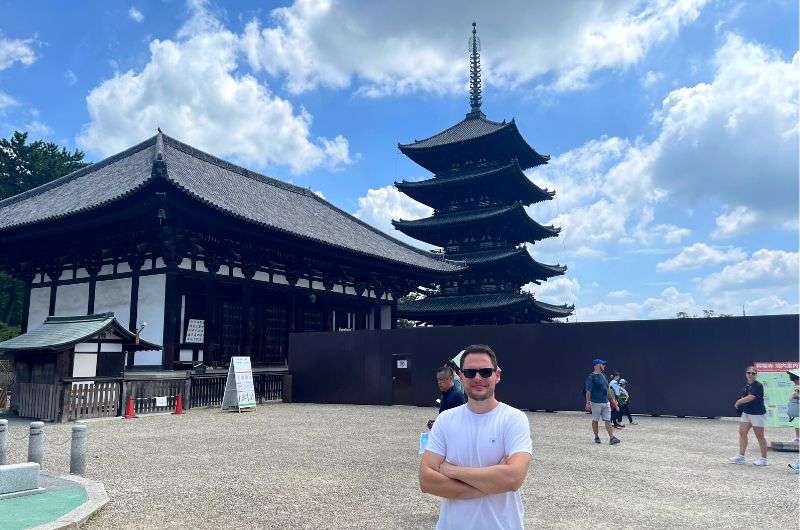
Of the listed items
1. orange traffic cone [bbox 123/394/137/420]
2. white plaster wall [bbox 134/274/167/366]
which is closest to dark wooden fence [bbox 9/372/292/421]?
orange traffic cone [bbox 123/394/137/420]

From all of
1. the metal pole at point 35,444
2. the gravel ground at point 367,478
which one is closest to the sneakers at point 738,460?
the gravel ground at point 367,478

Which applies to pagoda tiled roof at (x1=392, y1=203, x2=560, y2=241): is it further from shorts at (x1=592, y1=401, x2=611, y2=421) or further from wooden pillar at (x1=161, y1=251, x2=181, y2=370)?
shorts at (x1=592, y1=401, x2=611, y2=421)

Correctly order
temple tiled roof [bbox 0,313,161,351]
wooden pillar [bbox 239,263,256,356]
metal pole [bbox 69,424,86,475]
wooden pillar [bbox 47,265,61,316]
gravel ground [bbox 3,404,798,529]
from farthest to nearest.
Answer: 1. wooden pillar [bbox 47,265,61,316]
2. wooden pillar [bbox 239,263,256,356]
3. temple tiled roof [bbox 0,313,161,351]
4. metal pole [bbox 69,424,86,475]
5. gravel ground [bbox 3,404,798,529]

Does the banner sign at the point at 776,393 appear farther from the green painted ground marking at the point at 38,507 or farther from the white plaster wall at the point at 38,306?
the white plaster wall at the point at 38,306

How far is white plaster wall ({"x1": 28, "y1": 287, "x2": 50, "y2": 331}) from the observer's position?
2130cm

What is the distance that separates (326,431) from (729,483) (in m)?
7.51

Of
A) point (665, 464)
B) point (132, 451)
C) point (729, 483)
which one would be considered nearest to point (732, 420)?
point (665, 464)

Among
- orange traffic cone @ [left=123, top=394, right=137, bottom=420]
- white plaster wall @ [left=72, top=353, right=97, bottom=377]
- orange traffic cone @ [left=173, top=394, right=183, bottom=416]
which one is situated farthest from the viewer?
orange traffic cone @ [left=173, top=394, right=183, bottom=416]

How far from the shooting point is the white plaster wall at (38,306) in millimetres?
21297

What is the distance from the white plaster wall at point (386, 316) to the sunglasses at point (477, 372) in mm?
24776

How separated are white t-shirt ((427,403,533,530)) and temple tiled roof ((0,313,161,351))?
1279 cm

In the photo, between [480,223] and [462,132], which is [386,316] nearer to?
[480,223]

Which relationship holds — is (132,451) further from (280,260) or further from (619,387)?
(280,260)

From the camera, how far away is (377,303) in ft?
87.2
